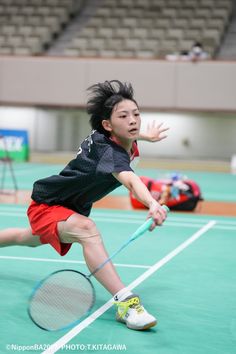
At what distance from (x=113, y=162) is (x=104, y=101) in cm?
48

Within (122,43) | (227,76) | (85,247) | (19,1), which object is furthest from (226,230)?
(19,1)

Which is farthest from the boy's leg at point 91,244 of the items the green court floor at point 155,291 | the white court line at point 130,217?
the white court line at point 130,217

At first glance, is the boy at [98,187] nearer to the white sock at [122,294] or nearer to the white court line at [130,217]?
the white sock at [122,294]

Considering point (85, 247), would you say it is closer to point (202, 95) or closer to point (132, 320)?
point (132, 320)

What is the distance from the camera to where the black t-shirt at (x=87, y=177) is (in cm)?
405

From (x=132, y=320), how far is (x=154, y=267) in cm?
191

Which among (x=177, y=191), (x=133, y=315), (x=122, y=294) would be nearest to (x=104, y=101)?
(x=122, y=294)

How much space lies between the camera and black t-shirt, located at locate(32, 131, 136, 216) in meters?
4.05

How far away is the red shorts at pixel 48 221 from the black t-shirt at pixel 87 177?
54 mm

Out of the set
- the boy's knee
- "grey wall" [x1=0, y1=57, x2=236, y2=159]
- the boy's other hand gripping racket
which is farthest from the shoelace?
"grey wall" [x1=0, y1=57, x2=236, y2=159]

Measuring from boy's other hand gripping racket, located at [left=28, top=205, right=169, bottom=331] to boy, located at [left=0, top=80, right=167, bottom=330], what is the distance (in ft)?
0.72

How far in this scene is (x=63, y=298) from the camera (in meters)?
3.85

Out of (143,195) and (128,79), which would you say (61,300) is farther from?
(128,79)

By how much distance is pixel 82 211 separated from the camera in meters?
4.51
